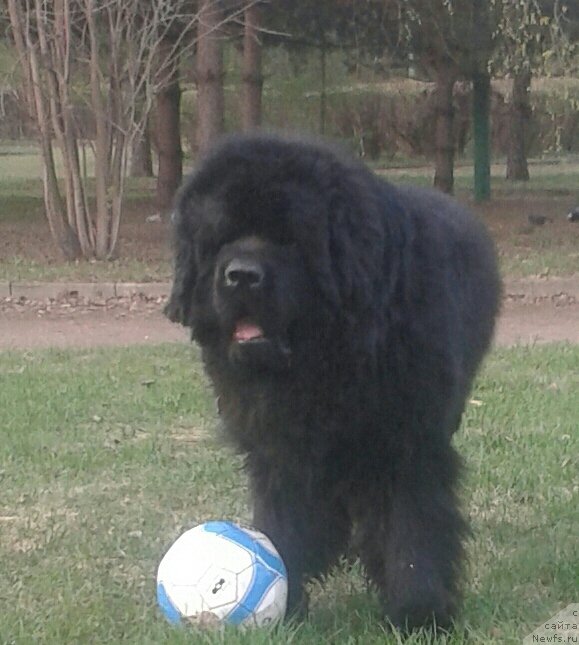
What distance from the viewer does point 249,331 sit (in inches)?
131

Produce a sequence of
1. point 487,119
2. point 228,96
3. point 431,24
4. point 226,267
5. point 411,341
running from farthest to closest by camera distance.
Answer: point 228,96
point 487,119
point 431,24
point 411,341
point 226,267

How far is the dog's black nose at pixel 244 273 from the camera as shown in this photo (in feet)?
10.6

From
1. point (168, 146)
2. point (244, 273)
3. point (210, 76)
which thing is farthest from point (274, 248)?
point (168, 146)

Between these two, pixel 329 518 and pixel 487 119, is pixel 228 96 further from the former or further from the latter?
pixel 329 518

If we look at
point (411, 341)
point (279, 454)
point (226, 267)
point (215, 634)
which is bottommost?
point (215, 634)

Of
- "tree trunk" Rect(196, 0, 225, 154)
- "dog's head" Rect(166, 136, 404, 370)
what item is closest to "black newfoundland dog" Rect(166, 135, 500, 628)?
"dog's head" Rect(166, 136, 404, 370)

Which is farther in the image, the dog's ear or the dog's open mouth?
the dog's ear

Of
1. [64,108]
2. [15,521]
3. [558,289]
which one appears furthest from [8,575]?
[64,108]

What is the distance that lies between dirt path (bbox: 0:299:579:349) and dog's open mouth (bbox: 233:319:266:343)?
21.8 ft

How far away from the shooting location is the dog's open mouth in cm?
333

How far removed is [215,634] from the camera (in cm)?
363

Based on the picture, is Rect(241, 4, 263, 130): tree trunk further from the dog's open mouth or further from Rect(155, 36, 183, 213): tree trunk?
the dog's open mouth

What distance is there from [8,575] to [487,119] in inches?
833

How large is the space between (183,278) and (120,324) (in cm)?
786
